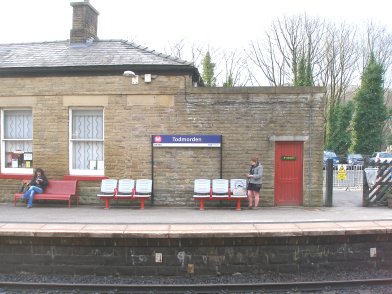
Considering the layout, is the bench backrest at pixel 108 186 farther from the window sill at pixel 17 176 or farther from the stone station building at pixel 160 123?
the window sill at pixel 17 176

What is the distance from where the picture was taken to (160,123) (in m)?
11.9

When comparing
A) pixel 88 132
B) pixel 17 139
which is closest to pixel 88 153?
pixel 88 132

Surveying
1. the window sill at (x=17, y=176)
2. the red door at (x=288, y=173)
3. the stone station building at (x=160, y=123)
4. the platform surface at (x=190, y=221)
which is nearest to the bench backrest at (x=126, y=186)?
the stone station building at (x=160, y=123)

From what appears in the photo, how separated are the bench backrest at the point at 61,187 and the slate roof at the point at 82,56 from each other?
3551 millimetres

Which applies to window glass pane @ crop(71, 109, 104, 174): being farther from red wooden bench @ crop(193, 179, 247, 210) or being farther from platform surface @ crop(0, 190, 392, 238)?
red wooden bench @ crop(193, 179, 247, 210)

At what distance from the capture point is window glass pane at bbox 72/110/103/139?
1239 centimetres

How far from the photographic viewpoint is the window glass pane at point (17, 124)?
1266 cm

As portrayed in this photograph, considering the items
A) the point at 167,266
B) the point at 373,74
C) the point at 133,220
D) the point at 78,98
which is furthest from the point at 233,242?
the point at 373,74

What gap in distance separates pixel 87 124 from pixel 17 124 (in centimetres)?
242

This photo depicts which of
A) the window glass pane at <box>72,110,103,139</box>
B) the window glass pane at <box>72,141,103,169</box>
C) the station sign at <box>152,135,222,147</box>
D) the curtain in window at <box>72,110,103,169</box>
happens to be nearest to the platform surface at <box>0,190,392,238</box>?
the window glass pane at <box>72,141,103,169</box>

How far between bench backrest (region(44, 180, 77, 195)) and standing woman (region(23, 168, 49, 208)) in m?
0.15

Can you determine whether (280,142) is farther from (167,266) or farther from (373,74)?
(373,74)

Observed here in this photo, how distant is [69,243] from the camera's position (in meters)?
7.45

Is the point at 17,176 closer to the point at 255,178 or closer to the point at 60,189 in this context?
the point at 60,189
